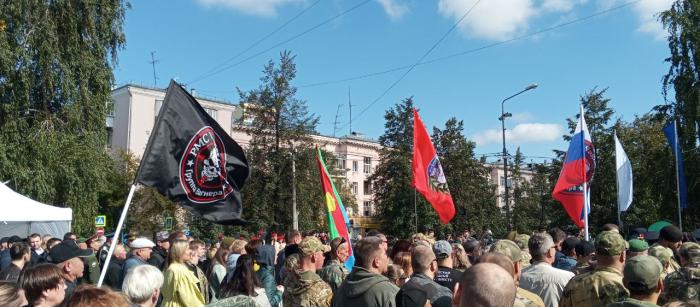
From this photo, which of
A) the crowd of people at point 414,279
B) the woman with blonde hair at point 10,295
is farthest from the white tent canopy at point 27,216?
the woman with blonde hair at point 10,295

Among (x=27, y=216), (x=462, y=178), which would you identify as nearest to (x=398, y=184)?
(x=462, y=178)

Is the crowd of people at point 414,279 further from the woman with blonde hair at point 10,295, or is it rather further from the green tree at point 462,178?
the green tree at point 462,178

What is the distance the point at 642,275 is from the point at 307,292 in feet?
9.84

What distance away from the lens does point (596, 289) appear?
4281 millimetres

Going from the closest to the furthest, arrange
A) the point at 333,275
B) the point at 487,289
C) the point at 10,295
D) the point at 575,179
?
the point at 487,289
the point at 10,295
the point at 333,275
the point at 575,179

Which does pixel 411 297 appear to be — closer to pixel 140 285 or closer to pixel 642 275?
pixel 642 275

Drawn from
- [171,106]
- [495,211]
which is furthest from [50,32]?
[495,211]

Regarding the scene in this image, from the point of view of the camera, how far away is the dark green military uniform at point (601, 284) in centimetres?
425

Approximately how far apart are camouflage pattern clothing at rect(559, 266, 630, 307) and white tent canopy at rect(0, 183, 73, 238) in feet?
41.9

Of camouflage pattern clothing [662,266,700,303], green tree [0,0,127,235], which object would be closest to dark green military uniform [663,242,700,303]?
camouflage pattern clothing [662,266,700,303]

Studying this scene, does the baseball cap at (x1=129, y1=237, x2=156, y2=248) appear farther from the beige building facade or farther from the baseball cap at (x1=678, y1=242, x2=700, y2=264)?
the beige building facade

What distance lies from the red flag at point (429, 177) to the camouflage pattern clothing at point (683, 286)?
730 centimetres

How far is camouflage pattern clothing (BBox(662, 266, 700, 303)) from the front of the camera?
11.9 ft

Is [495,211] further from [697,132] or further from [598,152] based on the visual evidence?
[697,132]
